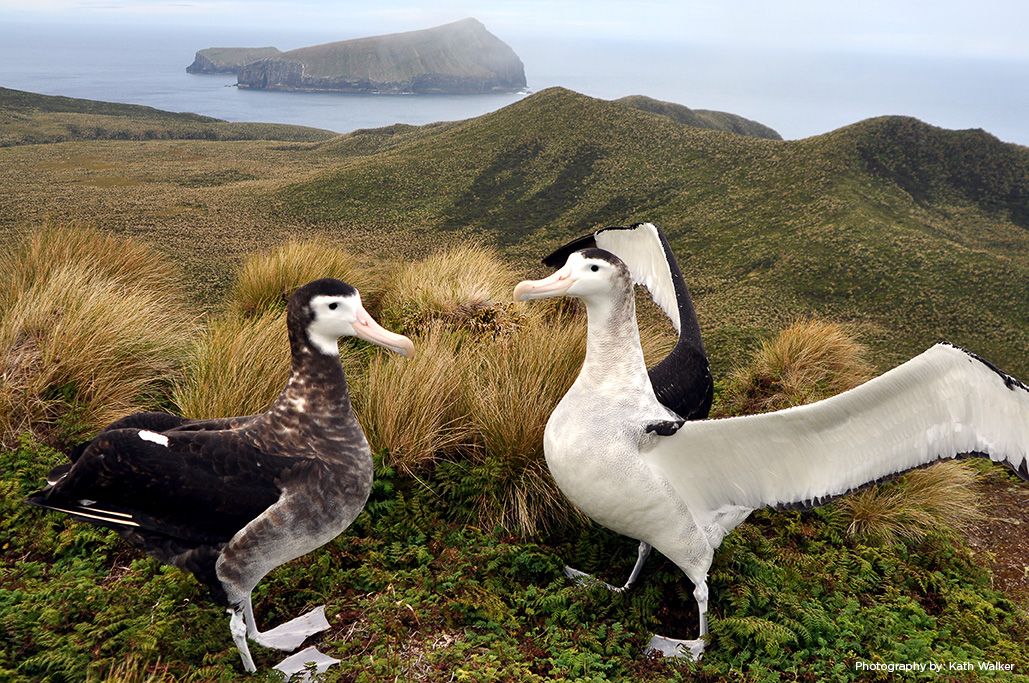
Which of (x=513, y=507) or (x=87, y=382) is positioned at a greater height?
(x=87, y=382)

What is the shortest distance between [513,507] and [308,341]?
1.93m

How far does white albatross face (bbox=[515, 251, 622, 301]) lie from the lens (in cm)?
283

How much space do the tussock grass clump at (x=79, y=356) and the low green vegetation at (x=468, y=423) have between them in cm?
2

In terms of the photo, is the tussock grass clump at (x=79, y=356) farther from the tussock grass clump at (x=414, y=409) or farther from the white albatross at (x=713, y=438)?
the white albatross at (x=713, y=438)

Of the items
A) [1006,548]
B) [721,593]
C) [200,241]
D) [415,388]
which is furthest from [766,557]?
[200,241]

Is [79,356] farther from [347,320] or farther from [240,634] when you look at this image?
[347,320]

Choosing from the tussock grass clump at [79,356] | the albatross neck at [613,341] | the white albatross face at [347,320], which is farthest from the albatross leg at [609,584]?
the tussock grass clump at [79,356]

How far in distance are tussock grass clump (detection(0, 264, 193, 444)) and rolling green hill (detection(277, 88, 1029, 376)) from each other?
19.1 feet

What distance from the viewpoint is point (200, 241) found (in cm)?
921

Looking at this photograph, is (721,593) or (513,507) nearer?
(721,593)

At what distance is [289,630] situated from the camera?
3049mm

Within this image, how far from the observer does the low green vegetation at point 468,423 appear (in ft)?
9.85

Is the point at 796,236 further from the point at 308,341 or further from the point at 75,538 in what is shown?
the point at 75,538

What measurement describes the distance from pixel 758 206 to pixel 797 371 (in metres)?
6.90
